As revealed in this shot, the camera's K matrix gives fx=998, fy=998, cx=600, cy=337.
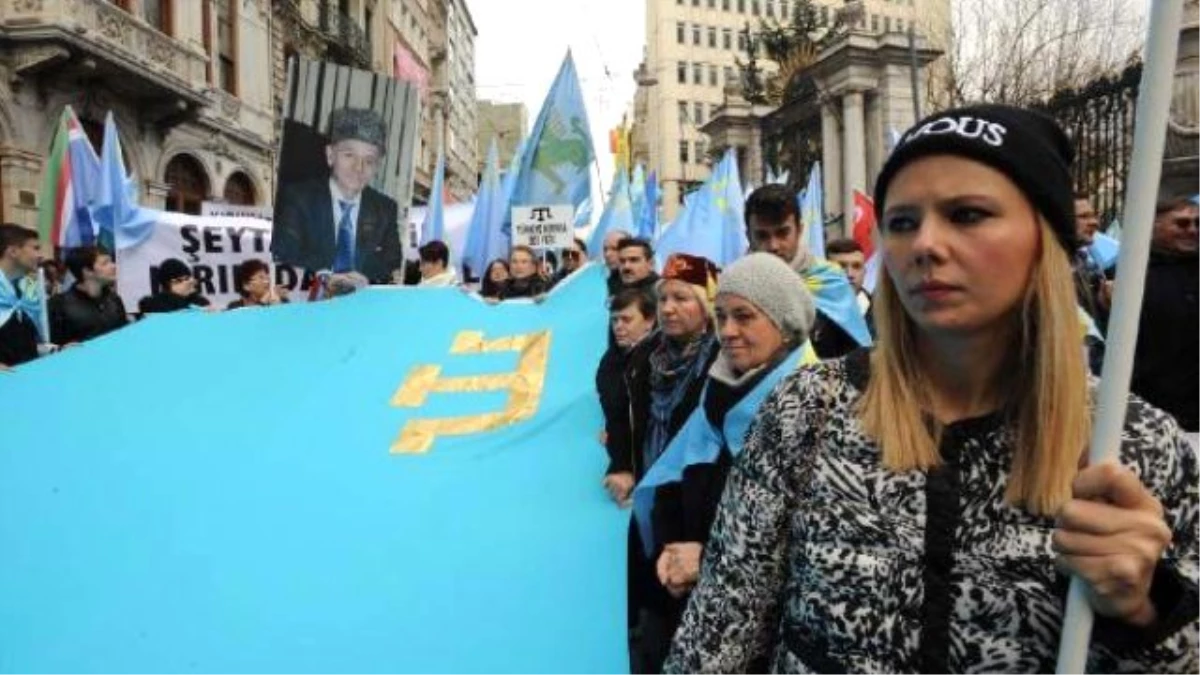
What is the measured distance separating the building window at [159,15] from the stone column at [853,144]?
46.9ft

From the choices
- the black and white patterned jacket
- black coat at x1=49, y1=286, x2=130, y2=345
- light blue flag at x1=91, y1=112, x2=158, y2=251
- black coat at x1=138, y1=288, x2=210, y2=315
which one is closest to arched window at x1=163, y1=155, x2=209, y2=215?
light blue flag at x1=91, y1=112, x2=158, y2=251

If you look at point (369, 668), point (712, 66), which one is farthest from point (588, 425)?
point (712, 66)

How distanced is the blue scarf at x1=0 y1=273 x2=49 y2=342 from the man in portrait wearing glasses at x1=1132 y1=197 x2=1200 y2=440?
6218mm

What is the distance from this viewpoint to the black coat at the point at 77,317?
7023 mm

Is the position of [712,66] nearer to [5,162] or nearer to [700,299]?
[5,162]

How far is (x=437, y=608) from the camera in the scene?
352cm

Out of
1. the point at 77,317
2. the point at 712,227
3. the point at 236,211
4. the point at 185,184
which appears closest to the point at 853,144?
the point at 236,211

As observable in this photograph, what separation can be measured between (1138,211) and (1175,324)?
3511mm

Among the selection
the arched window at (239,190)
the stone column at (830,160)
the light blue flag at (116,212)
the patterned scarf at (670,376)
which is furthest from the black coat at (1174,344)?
the arched window at (239,190)

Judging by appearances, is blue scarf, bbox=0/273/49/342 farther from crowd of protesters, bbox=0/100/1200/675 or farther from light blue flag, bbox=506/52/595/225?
crowd of protesters, bbox=0/100/1200/675

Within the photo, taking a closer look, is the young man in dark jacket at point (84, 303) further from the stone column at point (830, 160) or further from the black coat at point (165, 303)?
the stone column at point (830, 160)

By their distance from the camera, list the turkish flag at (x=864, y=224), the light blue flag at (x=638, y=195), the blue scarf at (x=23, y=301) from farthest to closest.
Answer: the light blue flag at (x=638, y=195) → the turkish flag at (x=864, y=224) → the blue scarf at (x=23, y=301)

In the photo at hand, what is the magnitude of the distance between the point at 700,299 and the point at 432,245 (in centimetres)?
482

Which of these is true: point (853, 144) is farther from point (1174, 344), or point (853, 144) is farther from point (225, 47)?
point (1174, 344)
